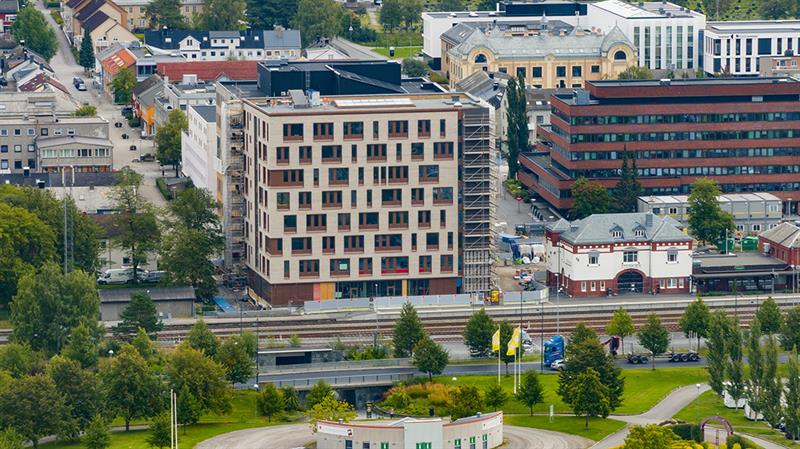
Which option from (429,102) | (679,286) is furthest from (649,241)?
(429,102)

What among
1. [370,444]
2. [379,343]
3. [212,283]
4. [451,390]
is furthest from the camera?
[212,283]

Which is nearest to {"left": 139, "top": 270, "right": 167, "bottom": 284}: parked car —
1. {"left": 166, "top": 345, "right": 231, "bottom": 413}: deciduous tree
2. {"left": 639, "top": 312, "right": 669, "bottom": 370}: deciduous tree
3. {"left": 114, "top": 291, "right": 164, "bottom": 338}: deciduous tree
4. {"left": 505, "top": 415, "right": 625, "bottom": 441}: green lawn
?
{"left": 114, "top": 291, "right": 164, "bottom": 338}: deciduous tree

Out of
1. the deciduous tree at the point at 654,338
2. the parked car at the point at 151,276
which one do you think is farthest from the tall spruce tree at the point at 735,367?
the parked car at the point at 151,276

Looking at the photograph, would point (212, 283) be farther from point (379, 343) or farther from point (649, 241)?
point (649, 241)

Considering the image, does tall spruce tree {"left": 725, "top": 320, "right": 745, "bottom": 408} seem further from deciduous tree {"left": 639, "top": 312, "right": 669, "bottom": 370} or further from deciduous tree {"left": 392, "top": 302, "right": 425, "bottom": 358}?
deciduous tree {"left": 392, "top": 302, "right": 425, "bottom": 358}

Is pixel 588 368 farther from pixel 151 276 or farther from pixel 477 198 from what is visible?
pixel 151 276

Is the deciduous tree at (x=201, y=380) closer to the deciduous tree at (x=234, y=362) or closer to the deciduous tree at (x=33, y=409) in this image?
the deciduous tree at (x=234, y=362)
